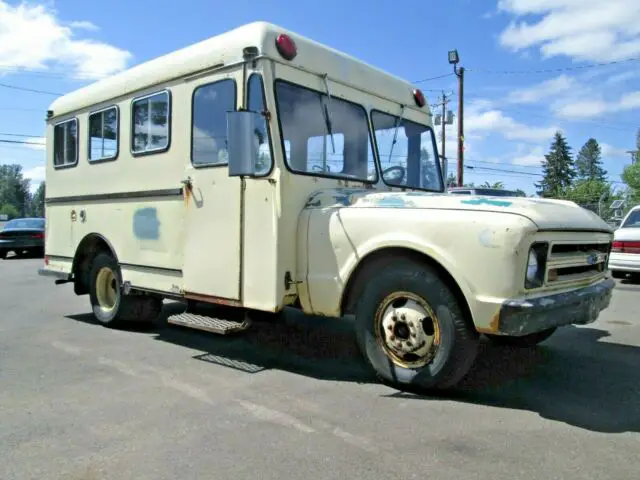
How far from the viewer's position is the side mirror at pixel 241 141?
4.41m

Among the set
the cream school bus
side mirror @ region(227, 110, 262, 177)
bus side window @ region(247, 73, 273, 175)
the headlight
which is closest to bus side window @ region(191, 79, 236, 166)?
the cream school bus

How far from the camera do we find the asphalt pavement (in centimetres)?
313

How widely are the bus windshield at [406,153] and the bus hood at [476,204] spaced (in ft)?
2.61

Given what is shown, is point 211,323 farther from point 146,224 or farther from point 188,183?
point 146,224

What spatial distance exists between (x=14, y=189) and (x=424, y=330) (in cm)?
14977

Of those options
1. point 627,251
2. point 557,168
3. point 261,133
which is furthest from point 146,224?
point 557,168

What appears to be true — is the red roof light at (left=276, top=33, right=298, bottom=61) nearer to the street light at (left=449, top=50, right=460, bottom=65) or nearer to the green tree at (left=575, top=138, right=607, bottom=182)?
the street light at (left=449, top=50, right=460, bottom=65)

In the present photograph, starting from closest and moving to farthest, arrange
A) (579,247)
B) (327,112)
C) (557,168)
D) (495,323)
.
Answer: (495,323) → (579,247) → (327,112) → (557,168)

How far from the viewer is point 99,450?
3350mm

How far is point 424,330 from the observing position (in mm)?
4191

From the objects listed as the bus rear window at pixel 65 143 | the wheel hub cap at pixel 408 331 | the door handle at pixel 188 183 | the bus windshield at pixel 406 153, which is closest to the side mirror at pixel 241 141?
the door handle at pixel 188 183

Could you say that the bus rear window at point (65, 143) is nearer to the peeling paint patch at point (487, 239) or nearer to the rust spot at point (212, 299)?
the rust spot at point (212, 299)

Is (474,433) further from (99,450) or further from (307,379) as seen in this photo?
(99,450)

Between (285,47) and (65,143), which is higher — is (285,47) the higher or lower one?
the higher one
